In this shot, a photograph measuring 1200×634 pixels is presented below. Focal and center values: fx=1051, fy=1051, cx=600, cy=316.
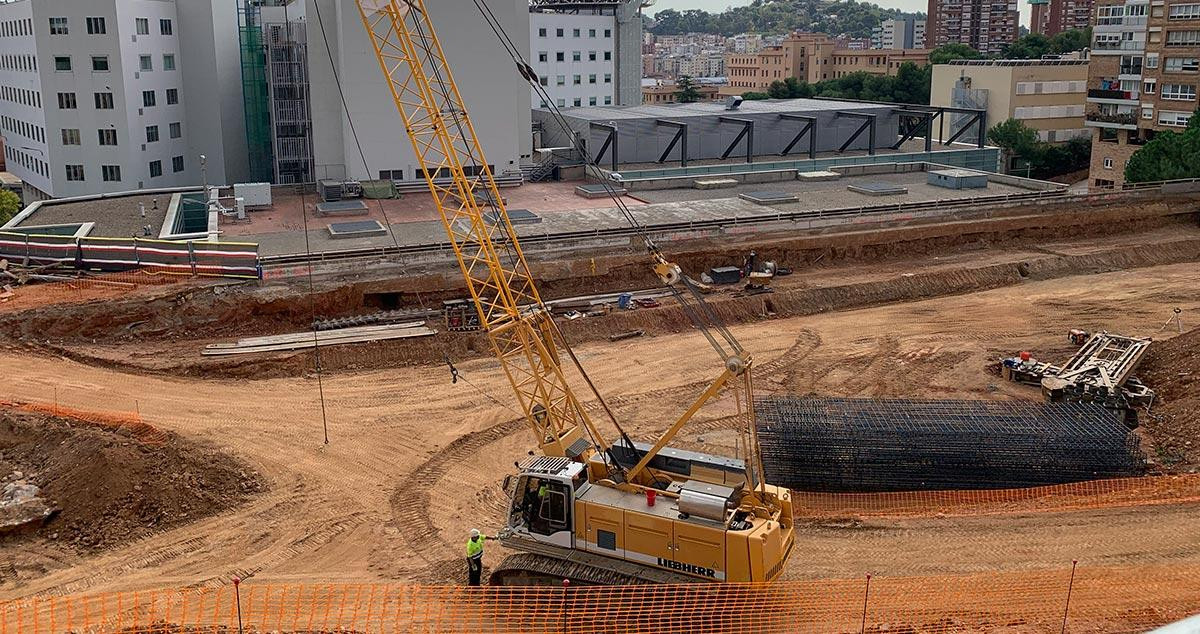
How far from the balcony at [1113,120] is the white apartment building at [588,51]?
1317 inches

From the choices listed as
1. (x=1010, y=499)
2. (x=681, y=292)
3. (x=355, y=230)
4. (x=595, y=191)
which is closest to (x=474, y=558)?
(x=1010, y=499)

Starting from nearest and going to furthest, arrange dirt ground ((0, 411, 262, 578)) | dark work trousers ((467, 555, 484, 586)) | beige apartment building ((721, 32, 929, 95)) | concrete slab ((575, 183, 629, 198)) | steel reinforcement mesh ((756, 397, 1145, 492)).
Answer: dark work trousers ((467, 555, 484, 586)) → dirt ground ((0, 411, 262, 578)) → steel reinforcement mesh ((756, 397, 1145, 492)) → concrete slab ((575, 183, 629, 198)) → beige apartment building ((721, 32, 929, 95))

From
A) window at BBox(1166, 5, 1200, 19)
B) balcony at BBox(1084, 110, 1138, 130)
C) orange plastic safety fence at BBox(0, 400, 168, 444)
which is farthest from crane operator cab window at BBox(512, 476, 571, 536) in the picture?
balcony at BBox(1084, 110, 1138, 130)

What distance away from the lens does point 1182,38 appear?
58344mm

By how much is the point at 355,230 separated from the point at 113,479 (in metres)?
18.1

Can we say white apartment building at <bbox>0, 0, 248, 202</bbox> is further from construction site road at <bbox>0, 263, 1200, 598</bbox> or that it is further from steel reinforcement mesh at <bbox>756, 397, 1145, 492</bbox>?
steel reinforcement mesh at <bbox>756, 397, 1145, 492</bbox>

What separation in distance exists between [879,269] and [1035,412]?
1588cm

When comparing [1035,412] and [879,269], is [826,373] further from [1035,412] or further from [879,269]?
[879,269]

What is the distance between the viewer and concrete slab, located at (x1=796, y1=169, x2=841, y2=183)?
50188 mm

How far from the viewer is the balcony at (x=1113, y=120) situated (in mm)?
62312

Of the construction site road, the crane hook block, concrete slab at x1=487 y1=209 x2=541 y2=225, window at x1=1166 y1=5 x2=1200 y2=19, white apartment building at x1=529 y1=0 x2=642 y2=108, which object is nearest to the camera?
the construction site road

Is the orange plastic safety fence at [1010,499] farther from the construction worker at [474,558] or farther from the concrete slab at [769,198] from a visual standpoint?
the concrete slab at [769,198]

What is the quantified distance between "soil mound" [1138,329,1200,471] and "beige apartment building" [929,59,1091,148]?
46.9m

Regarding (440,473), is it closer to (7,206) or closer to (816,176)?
(816,176)
